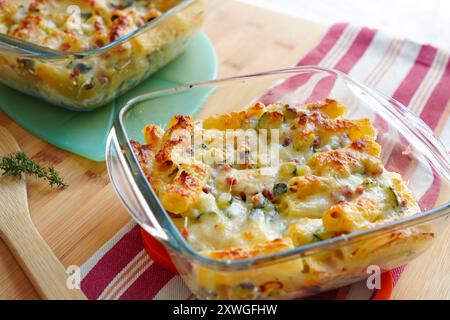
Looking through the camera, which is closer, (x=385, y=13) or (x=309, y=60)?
(x=309, y=60)

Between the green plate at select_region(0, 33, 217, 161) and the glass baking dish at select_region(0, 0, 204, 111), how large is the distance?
4 centimetres

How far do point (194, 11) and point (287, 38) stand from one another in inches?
20.8

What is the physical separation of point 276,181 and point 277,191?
0.05 metres

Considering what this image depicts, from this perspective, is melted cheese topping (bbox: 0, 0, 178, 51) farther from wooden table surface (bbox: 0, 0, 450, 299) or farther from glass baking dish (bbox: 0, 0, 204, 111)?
wooden table surface (bbox: 0, 0, 450, 299)

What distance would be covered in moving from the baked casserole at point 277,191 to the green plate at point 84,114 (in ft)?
1.05

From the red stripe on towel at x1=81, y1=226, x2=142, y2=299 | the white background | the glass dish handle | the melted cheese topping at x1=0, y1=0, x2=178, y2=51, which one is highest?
the melted cheese topping at x1=0, y1=0, x2=178, y2=51

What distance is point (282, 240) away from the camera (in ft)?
4.63

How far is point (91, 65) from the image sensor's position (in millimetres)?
2090

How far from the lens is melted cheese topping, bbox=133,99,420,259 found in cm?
149

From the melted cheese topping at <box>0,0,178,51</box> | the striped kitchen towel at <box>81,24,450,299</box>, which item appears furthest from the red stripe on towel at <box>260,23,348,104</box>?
the melted cheese topping at <box>0,0,178,51</box>

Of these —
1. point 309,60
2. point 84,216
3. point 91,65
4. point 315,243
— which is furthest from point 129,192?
point 309,60

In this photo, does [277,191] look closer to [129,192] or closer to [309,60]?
[129,192]
